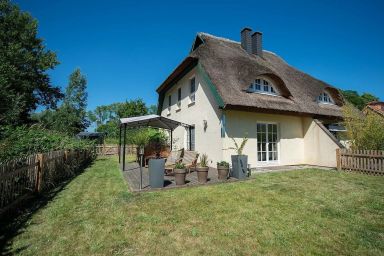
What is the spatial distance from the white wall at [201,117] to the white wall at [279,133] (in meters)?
→ 0.60

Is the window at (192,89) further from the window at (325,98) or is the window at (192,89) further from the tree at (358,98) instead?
the tree at (358,98)

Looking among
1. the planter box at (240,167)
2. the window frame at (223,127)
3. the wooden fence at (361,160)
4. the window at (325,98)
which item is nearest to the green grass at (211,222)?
the planter box at (240,167)

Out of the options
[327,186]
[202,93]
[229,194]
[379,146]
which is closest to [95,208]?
[229,194]

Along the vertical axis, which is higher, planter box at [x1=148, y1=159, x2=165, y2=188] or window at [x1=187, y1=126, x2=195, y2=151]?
window at [x1=187, y1=126, x2=195, y2=151]

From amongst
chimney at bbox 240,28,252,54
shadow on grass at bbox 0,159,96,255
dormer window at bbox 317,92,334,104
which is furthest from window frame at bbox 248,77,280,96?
shadow on grass at bbox 0,159,96,255

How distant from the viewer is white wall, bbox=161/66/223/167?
1066cm

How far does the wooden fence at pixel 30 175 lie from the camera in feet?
14.7

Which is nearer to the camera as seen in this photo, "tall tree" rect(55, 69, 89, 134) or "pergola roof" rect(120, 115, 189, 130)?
"pergola roof" rect(120, 115, 189, 130)

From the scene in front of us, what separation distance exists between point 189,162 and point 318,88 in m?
10.0

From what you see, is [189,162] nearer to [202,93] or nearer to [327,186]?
[202,93]

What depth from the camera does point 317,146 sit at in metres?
11.8

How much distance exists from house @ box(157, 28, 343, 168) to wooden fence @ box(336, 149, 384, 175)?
73 cm

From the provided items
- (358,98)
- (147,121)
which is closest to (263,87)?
(147,121)

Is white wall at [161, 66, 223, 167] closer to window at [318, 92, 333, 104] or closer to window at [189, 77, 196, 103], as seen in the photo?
window at [189, 77, 196, 103]
